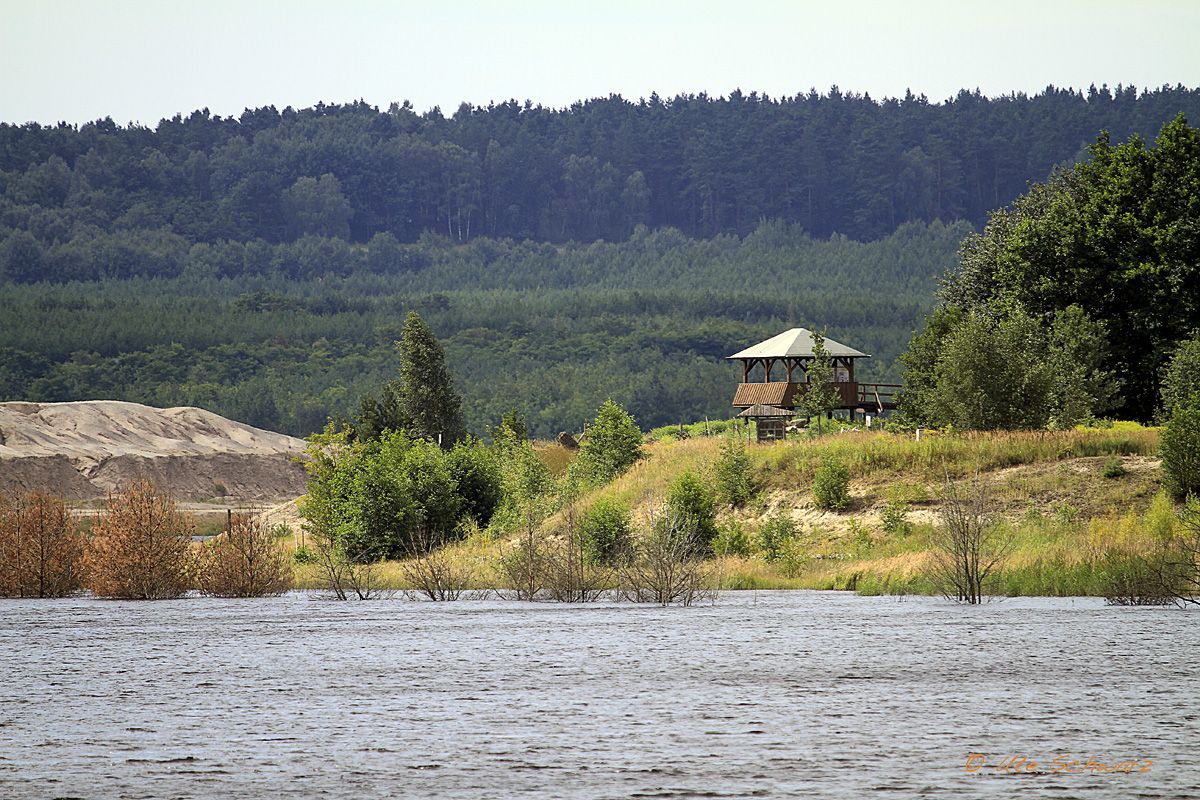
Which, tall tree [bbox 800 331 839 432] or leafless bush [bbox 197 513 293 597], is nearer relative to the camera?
leafless bush [bbox 197 513 293 597]

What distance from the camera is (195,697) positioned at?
95.3 feet

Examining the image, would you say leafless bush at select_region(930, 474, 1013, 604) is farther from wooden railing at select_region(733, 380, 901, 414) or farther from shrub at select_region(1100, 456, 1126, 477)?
wooden railing at select_region(733, 380, 901, 414)

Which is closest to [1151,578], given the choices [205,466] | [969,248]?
[969,248]

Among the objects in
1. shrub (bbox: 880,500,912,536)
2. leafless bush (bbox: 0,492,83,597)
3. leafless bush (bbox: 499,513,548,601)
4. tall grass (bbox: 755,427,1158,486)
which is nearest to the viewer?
leafless bush (bbox: 499,513,548,601)

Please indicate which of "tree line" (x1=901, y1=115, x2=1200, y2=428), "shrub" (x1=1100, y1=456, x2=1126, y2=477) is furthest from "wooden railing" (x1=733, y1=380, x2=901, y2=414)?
"shrub" (x1=1100, y1=456, x2=1126, y2=477)

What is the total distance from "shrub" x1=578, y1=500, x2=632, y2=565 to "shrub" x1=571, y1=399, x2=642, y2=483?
45.3 feet

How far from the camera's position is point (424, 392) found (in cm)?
9619

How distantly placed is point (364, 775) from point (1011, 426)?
51718 mm

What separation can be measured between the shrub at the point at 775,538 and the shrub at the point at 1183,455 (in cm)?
1391

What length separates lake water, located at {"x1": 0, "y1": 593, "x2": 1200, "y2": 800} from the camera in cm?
2027

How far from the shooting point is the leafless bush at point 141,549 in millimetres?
51156

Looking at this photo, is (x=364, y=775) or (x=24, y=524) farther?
(x=24, y=524)

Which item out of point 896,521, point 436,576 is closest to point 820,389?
point 896,521

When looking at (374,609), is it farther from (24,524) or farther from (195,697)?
(195,697)
